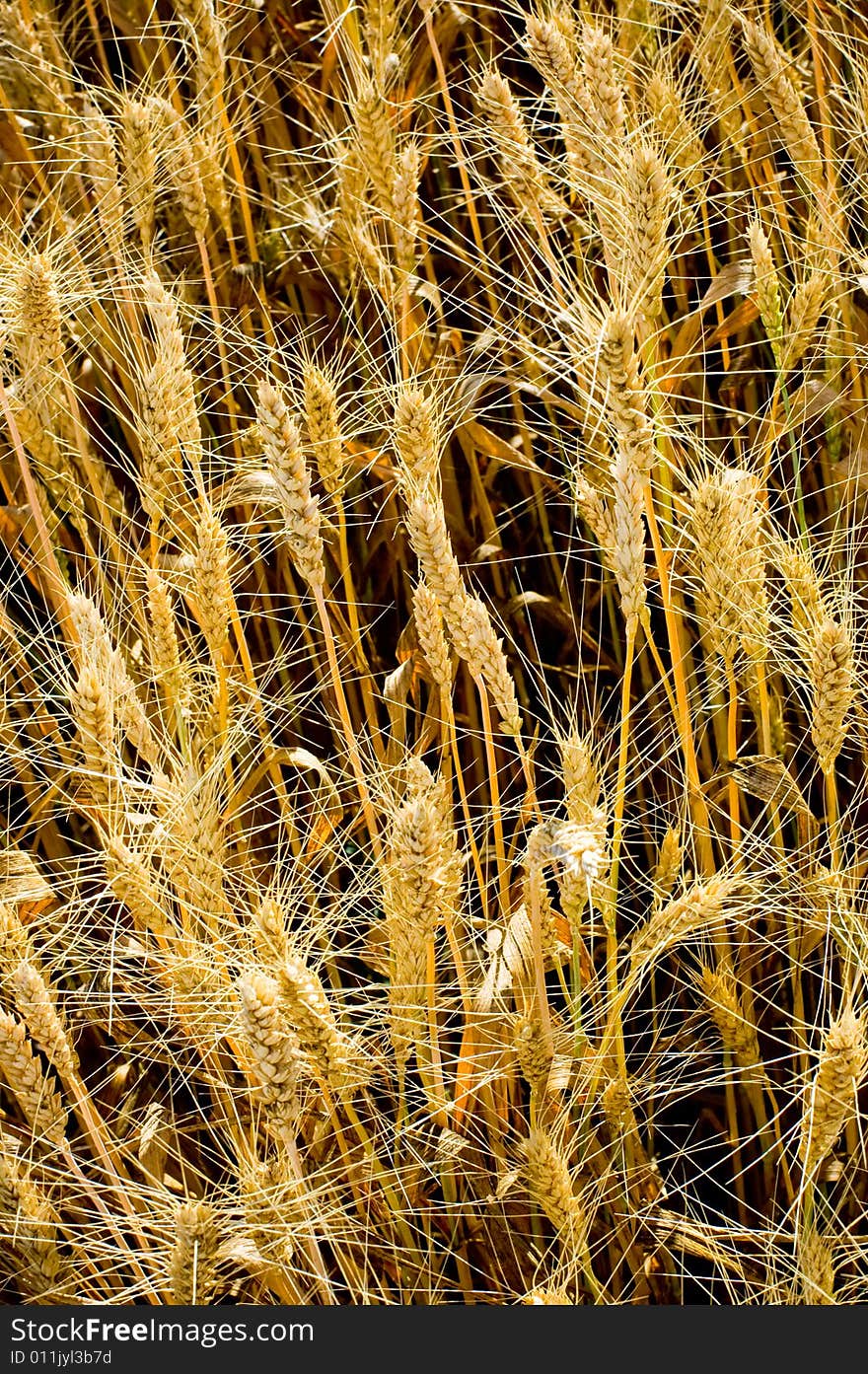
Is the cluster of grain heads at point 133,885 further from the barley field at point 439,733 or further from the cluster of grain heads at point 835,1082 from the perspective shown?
the cluster of grain heads at point 835,1082

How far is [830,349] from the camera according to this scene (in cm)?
115

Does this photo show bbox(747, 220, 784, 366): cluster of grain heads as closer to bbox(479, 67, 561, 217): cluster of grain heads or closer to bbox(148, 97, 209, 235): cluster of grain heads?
bbox(479, 67, 561, 217): cluster of grain heads

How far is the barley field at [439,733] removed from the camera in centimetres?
82

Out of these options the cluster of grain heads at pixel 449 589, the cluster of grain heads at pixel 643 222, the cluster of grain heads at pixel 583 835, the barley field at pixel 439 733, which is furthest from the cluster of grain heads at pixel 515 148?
the cluster of grain heads at pixel 583 835

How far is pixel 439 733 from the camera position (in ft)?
3.47

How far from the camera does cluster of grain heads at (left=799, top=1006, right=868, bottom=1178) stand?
746 millimetres

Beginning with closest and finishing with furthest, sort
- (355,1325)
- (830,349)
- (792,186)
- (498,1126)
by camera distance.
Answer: (355,1325) → (498,1126) → (830,349) → (792,186)

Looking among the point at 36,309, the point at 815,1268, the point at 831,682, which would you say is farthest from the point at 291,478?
the point at 815,1268

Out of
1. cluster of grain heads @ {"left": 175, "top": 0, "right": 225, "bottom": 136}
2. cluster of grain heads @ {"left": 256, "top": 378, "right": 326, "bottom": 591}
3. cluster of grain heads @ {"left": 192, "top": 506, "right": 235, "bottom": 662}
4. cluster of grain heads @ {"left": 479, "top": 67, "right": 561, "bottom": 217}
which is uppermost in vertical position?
cluster of grain heads @ {"left": 175, "top": 0, "right": 225, "bottom": 136}

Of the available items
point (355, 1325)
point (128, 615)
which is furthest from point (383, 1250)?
point (128, 615)

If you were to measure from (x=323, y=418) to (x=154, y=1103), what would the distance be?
55cm

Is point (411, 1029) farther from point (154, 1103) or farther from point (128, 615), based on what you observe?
point (128, 615)

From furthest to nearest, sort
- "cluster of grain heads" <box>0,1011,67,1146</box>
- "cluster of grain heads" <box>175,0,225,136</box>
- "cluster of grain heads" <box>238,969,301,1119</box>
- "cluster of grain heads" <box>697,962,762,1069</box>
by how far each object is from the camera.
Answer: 1. "cluster of grain heads" <box>175,0,225,136</box>
2. "cluster of grain heads" <box>697,962,762,1069</box>
3. "cluster of grain heads" <box>0,1011,67,1146</box>
4. "cluster of grain heads" <box>238,969,301,1119</box>

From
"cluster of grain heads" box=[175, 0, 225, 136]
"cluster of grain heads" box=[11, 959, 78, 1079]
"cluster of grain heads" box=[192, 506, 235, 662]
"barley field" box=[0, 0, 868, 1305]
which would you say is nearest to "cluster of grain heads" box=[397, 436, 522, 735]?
"barley field" box=[0, 0, 868, 1305]
